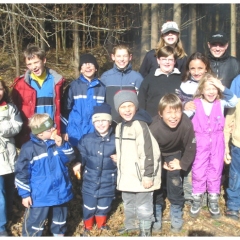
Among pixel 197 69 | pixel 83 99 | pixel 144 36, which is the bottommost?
pixel 83 99

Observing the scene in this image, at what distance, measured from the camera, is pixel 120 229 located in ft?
14.1

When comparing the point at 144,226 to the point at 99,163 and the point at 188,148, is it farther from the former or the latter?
the point at 188,148

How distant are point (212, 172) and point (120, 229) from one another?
4.38 feet

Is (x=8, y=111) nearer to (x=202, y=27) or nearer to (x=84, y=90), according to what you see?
(x=84, y=90)

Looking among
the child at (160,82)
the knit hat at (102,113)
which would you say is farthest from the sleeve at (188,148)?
the knit hat at (102,113)

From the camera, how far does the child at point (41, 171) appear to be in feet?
11.9

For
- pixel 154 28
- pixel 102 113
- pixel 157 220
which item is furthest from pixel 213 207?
pixel 154 28

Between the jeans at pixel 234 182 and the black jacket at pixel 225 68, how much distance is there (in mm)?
924

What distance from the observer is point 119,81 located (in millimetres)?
4723

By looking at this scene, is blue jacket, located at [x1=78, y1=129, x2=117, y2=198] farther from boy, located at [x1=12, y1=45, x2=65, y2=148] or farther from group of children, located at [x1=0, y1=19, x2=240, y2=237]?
boy, located at [x1=12, y1=45, x2=65, y2=148]

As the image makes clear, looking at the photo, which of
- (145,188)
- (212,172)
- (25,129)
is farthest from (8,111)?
(212,172)

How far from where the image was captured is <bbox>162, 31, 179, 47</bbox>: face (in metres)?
4.78

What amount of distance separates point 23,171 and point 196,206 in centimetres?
225

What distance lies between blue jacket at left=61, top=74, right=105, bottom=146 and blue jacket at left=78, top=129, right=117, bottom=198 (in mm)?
539
